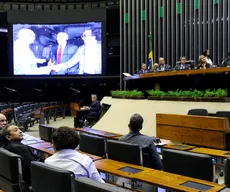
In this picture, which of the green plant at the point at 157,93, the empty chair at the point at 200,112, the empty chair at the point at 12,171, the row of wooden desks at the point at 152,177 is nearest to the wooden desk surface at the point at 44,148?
the row of wooden desks at the point at 152,177

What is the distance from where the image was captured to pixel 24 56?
13.9 meters

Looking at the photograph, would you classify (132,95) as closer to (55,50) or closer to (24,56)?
(55,50)

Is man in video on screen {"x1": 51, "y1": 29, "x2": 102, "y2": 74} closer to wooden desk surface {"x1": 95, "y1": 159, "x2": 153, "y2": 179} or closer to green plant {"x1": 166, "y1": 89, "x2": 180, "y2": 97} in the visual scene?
green plant {"x1": 166, "y1": 89, "x2": 180, "y2": 97}

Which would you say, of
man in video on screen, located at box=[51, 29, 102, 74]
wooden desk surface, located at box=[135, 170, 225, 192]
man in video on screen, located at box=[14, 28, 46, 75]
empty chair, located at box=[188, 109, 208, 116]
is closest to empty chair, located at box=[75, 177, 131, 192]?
wooden desk surface, located at box=[135, 170, 225, 192]

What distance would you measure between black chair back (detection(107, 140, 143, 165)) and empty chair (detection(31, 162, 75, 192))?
1125 mm

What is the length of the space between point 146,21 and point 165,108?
738 cm

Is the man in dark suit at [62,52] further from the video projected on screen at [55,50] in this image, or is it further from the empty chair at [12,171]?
the empty chair at [12,171]

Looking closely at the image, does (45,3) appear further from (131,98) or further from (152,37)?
(131,98)

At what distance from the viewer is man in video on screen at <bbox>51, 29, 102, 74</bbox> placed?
542 inches

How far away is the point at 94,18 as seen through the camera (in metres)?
13.8

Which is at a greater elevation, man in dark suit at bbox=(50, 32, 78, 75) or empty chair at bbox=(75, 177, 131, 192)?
man in dark suit at bbox=(50, 32, 78, 75)

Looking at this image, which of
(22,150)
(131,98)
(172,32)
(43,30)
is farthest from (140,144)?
(43,30)

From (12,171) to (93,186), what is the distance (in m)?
1.11

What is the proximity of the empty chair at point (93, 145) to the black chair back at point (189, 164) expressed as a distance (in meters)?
0.95
